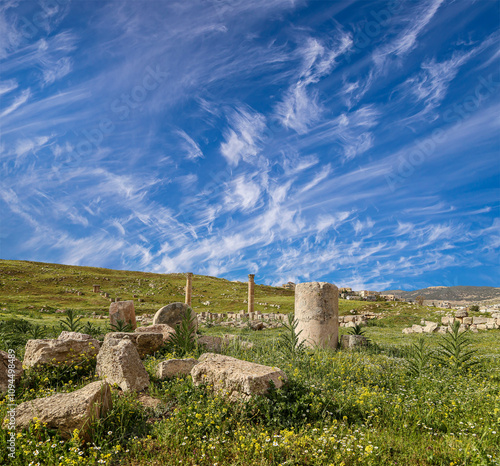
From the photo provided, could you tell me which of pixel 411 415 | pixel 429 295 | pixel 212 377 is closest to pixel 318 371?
pixel 411 415

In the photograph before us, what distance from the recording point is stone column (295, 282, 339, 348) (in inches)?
587

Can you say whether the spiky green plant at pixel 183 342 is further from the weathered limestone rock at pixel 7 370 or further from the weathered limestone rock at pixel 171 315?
the weathered limestone rock at pixel 171 315

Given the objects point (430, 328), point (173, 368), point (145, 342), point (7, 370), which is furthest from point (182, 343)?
point (430, 328)

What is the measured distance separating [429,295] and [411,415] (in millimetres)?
A: 112337

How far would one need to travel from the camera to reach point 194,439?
5844mm

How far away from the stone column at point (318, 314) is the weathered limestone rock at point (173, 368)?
24.3 ft

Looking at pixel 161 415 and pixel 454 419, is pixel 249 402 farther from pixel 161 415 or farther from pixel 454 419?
pixel 454 419

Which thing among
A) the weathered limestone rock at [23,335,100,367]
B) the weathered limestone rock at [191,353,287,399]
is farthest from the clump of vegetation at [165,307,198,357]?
the weathered limestone rock at [191,353,287,399]

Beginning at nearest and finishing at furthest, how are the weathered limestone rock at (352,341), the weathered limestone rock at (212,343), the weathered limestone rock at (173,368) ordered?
the weathered limestone rock at (173,368), the weathered limestone rock at (212,343), the weathered limestone rock at (352,341)

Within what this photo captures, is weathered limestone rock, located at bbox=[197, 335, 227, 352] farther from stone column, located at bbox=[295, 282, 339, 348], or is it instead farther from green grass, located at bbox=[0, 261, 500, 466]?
stone column, located at bbox=[295, 282, 339, 348]

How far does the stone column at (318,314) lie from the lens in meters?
14.9

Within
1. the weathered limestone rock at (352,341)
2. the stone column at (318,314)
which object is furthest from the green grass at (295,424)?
the weathered limestone rock at (352,341)

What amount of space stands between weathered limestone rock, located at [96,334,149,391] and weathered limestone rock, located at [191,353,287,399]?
4.00 feet

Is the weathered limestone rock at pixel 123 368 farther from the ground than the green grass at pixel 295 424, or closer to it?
farther from the ground
